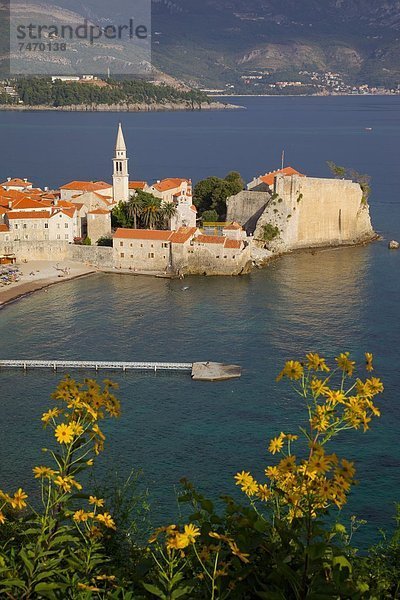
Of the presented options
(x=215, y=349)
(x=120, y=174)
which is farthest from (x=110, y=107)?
(x=215, y=349)

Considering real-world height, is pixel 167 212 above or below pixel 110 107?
below

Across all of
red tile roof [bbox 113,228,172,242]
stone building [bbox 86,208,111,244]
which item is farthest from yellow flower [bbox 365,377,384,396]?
stone building [bbox 86,208,111,244]

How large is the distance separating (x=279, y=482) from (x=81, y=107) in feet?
526

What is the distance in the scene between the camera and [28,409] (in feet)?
65.7

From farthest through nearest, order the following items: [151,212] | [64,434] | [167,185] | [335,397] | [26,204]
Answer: [167,185]
[151,212]
[26,204]
[64,434]
[335,397]

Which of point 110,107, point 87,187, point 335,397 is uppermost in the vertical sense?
point 110,107

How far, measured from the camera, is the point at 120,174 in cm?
4047

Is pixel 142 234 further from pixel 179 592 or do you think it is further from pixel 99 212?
pixel 179 592

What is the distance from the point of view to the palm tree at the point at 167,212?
38219 mm

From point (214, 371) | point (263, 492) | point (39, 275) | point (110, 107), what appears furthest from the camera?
point (110, 107)

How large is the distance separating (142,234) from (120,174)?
6.28 m

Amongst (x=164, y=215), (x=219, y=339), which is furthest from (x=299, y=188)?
(x=219, y=339)

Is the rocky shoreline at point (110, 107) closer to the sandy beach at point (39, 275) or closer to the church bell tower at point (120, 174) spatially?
the church bell tower at point (120, 174)

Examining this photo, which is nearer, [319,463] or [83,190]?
[319,463]
